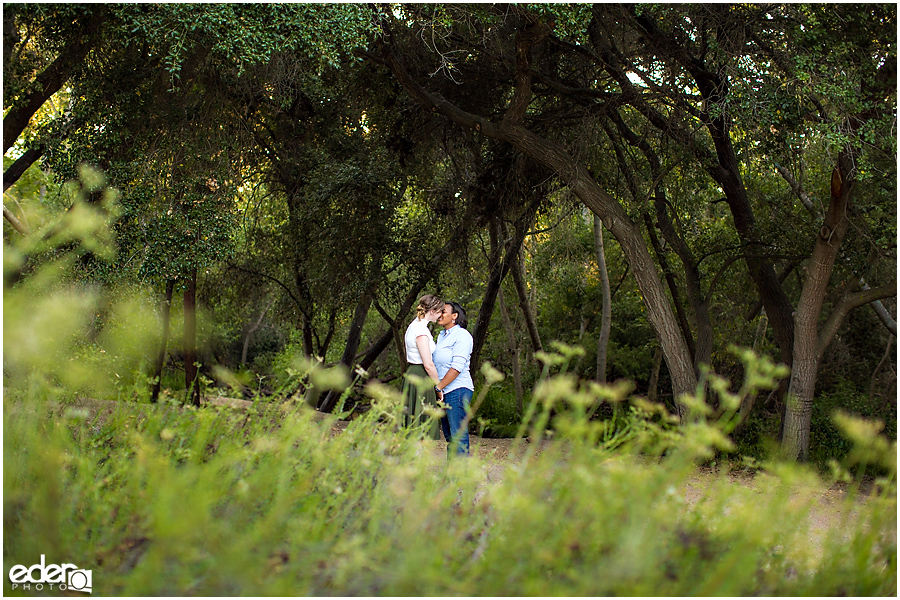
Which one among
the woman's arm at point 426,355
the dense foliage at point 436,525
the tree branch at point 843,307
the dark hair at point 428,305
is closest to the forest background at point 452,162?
the tree branch at point 843,307

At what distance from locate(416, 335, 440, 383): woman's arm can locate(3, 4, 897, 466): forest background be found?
22.9 inches

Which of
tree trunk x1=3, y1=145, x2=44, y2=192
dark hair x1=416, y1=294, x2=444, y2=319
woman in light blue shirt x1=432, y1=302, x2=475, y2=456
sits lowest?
woman in light blue shirt x1=432, y1=302, x2=475, y2=456

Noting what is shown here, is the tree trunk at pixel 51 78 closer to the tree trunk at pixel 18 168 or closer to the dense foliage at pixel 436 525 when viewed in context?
the tree trunk at pixel 18 168

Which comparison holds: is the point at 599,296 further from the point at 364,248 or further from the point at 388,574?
the point at 388,574

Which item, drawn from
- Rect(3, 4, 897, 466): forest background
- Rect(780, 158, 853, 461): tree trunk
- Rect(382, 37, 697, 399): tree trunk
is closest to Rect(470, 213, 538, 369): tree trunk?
Rect(3, 4, 897, 466): forest background

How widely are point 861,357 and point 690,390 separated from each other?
8388mm

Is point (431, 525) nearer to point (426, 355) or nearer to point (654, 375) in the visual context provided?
point (426, 355)

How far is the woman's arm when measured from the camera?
5.32 meters

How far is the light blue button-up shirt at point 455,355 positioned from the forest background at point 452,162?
0.77 metres

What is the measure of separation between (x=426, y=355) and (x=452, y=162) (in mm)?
5833

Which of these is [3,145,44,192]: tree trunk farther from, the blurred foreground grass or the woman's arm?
the blurred foreground grass

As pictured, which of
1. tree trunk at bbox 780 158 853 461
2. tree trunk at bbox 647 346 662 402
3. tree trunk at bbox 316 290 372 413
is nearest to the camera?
tree trunk at bbox 780 158 853 461

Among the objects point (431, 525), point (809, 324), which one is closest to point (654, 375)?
point (809, 324)

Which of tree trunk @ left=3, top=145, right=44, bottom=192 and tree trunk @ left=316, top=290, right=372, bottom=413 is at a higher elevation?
tree trunk @ left=3, top=145, right=44, bottom=192
